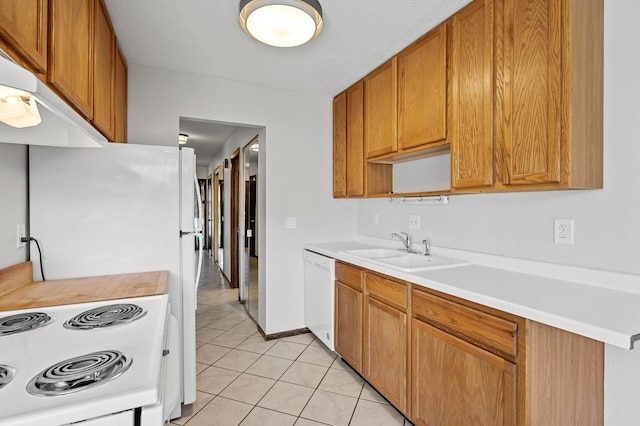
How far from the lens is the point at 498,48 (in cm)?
162

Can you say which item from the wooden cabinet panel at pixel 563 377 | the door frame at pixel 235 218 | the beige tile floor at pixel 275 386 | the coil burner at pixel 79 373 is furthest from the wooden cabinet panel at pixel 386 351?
the door frame at pixel 235 218

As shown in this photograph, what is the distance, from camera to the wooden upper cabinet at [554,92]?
136 cm

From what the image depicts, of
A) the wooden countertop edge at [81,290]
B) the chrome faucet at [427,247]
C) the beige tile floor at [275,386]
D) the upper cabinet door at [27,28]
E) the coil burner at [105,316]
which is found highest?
the upper cabinet door at [27,28]

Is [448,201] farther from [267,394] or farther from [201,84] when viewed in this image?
[201,84]

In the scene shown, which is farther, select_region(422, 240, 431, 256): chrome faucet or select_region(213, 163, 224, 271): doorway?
select_region(213, 163, 224, 271): doorway

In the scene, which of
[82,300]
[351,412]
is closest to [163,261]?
[82,300]

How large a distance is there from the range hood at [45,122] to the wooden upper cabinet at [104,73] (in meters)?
0.19

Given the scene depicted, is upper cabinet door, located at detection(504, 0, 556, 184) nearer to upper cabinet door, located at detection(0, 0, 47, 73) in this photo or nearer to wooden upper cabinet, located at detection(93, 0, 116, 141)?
upper cabinet door, located at detection(0, 0, 47, 73)

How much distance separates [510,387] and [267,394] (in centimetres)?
155

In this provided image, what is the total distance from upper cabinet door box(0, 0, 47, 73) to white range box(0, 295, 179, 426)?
86cm

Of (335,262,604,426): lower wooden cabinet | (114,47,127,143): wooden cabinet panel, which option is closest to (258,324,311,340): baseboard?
(335,262,604,426): lower wooden cabinet

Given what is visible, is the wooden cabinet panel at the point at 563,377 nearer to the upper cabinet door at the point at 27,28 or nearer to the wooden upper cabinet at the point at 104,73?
the upper cabinet door at the point at 27,28

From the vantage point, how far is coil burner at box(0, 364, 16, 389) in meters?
0.72

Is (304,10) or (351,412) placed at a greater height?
(304,10)
